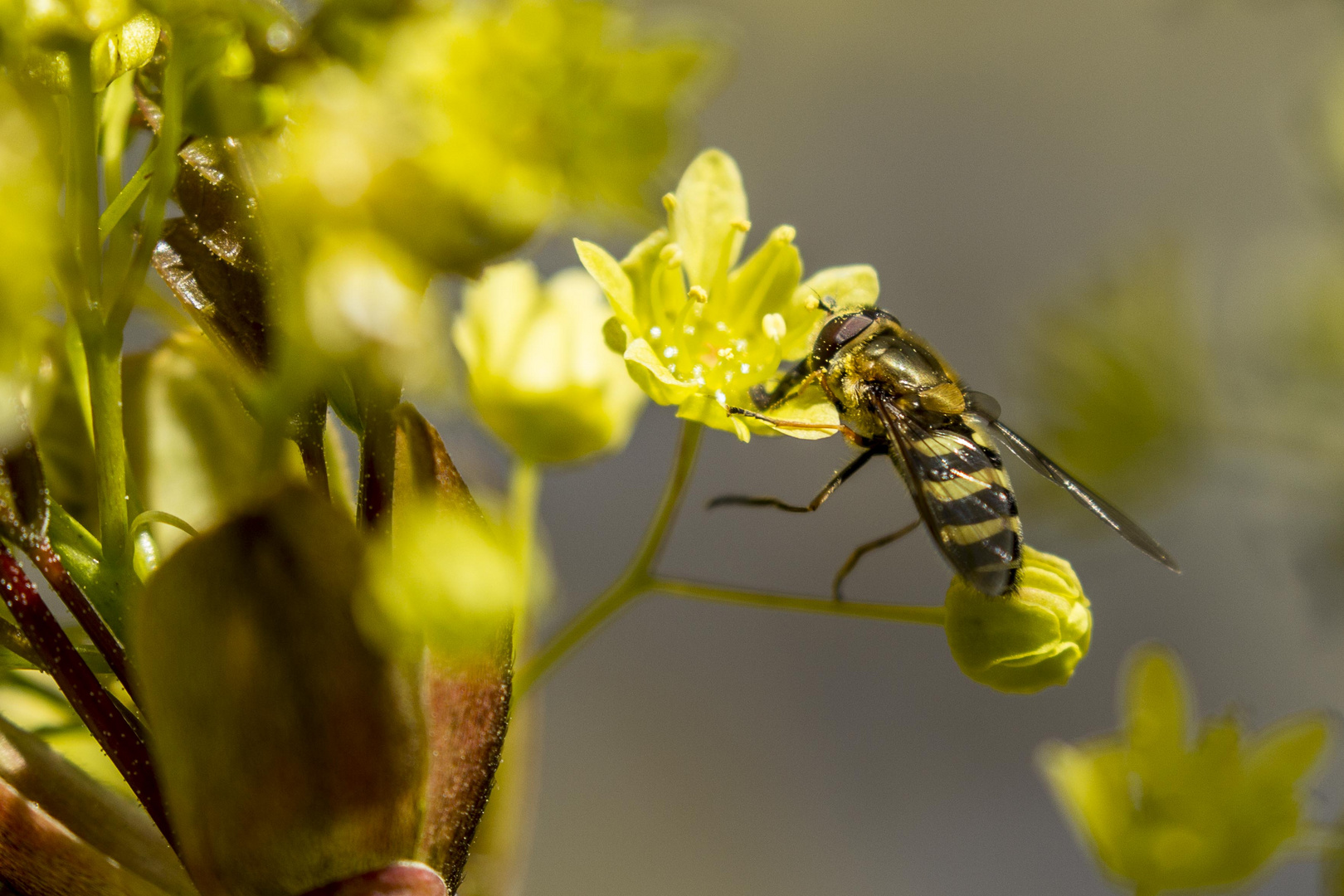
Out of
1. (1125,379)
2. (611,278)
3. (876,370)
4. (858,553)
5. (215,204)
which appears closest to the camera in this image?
(215,204)

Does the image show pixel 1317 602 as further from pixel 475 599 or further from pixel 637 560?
pixel 475 599

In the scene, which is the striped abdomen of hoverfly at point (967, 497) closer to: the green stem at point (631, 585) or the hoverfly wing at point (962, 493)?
the hoverfly wing at point (962, 493)

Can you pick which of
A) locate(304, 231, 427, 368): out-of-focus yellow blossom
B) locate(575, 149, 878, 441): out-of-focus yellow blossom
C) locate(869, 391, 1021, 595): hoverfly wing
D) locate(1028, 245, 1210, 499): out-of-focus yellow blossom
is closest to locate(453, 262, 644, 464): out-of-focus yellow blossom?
locate(575, 149, 878, 441): out-of-focus yellow blossom

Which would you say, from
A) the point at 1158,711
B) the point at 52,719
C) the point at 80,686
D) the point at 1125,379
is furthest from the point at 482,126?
the point at 1125,379

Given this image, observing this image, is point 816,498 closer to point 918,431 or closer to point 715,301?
point 918,431

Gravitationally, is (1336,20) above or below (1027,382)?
above

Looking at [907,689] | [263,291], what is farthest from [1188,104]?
[263,291]
